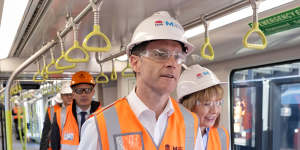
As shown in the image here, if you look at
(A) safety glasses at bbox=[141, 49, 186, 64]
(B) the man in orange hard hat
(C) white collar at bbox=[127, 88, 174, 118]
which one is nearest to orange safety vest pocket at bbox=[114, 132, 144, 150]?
(C) white collar at bbox=[127, 88, 174, 118]

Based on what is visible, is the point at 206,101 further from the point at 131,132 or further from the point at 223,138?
the point at 131,132

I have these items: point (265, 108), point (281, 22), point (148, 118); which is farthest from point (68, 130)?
point (265, 108)

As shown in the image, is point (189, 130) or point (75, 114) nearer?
point (189, 130)

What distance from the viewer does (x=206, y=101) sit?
7.73 feet

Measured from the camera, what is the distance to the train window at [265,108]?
4.05m

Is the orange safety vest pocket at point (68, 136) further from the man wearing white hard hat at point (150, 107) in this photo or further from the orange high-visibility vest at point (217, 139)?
the man wearing white hard hat at point (150, 107)

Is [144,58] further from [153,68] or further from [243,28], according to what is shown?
[243,28]

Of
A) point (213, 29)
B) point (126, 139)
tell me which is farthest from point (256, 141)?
point (126, 139)

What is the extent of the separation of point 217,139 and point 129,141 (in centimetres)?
134

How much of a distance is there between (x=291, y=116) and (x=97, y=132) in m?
3.84

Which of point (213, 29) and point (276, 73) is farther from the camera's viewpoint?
point (276, 73)

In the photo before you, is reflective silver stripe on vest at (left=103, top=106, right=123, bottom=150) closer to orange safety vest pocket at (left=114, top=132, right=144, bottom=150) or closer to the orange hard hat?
orange safety vest pocket at (left=114, top=132, right=144, bottom=150)

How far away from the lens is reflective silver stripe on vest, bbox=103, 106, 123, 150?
138 cm

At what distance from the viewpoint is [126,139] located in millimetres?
1423
